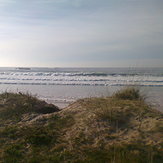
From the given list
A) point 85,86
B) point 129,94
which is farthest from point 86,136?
point 85,86

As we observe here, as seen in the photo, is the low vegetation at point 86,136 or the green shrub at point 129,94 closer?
the low vegetation at point 86,136

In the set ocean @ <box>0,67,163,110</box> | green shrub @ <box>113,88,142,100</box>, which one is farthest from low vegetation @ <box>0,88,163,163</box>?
ocean @ <box>0,67,163,110</box>

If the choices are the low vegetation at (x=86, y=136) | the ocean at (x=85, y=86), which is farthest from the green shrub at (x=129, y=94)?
the low vegetation at (x=86, y=136)

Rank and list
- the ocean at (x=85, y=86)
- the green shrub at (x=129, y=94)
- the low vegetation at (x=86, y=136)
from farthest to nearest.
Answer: the ocean at (x=85, y=86) < the green shrub at (x=129, y=94) < the low vegetation at (x=86, y=136)

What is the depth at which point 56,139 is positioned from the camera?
3.48 meters

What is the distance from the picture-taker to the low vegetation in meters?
2.94

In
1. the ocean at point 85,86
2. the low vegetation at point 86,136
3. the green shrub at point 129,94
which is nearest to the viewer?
the low vegetation at point 86,136

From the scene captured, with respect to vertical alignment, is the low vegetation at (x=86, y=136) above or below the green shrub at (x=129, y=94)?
below

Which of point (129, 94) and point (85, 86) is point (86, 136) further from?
point (85, 86)

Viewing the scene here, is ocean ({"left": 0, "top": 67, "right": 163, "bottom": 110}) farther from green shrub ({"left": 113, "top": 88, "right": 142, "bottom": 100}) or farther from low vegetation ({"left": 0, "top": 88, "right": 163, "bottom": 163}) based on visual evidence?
low vegetation ({"left": 0, "top": 88, "right": 163, "bottom": 163})

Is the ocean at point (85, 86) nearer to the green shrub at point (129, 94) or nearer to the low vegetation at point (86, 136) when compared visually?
the green shrub at point (129, 94)

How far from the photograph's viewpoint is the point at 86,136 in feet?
11.4

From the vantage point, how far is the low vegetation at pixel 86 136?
294 cm

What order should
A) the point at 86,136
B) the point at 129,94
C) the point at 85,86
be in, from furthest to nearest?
the point at 85,86
the point at 129,94
the point at 86,136
